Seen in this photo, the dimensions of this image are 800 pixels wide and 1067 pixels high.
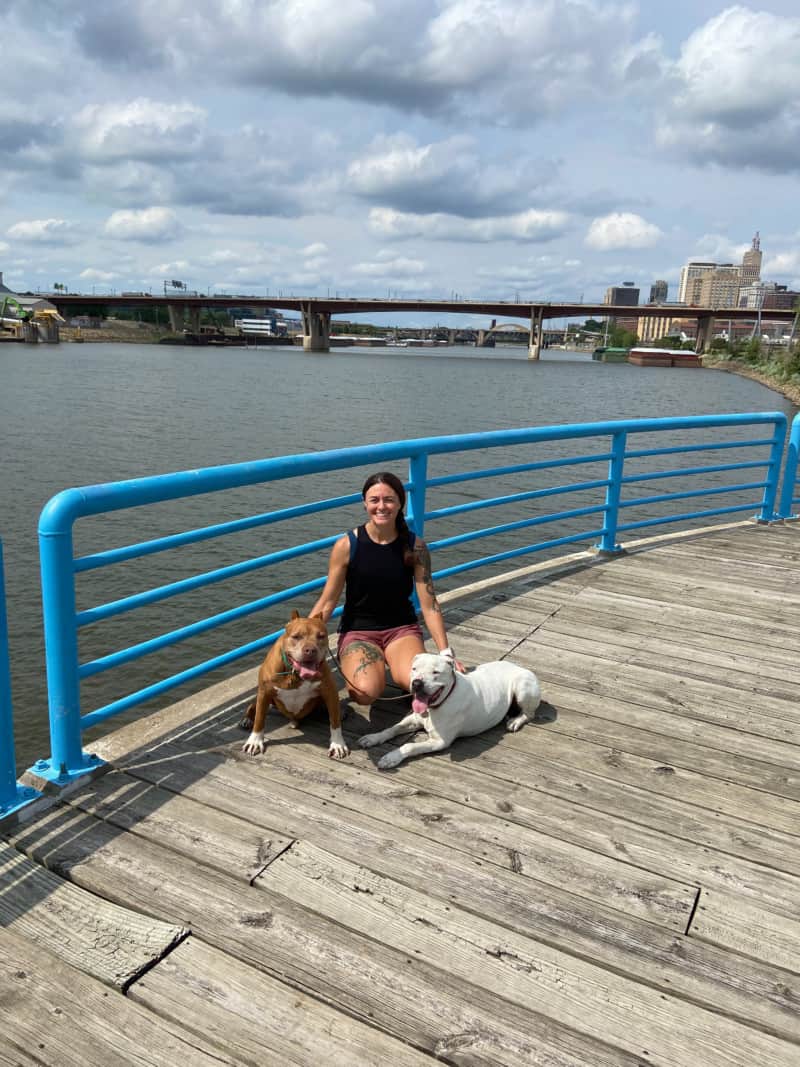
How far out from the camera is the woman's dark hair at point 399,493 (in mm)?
3980

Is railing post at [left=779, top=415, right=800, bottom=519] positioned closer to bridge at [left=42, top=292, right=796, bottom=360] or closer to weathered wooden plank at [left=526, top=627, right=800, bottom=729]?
weathered wooden plank at [left=526, top=627, right=800, bottom=729]

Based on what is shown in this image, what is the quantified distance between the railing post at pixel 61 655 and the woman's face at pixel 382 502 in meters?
1.46

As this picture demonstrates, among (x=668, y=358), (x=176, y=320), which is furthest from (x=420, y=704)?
(x=176, y=320)

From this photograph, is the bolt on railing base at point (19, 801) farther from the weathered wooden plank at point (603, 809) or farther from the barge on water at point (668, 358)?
the barge on water at point (668, 358)

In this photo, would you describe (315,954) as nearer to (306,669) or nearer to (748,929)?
(306,669)

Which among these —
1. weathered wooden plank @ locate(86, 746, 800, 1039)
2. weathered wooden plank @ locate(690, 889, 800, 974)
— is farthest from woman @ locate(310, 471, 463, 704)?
weathered wooden plank @ locate(690, 889, 800, 974)

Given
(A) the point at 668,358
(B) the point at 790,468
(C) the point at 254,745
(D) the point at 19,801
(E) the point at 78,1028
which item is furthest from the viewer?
(A) the point at 668,358

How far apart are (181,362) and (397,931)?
243ft

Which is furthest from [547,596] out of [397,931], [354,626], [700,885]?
[397,931]

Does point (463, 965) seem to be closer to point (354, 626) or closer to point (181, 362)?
point (354, 626)

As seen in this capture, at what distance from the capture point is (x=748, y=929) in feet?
8.55

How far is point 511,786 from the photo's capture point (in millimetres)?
3377

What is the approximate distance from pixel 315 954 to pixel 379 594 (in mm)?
2020

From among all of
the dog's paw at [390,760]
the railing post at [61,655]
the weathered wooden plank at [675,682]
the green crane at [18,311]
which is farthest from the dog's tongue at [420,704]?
the green crane at [18,311]
